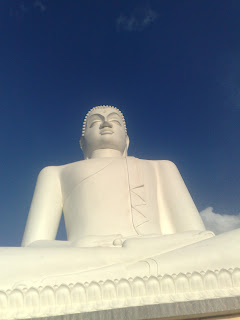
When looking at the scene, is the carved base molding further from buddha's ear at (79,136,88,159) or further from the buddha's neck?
buddha's ear at (79,136,88,159)

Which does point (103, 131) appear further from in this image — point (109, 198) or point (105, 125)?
point (109, 198)

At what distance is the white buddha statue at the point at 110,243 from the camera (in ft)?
9.08

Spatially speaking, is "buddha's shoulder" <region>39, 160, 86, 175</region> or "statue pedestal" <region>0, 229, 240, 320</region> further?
"buddha's shoulder" <region>39, 160, 86, 175</region>

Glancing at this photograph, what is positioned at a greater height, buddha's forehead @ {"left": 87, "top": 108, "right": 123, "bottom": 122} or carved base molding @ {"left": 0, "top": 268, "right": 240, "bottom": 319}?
buddha's forehead @ {"left": 87, "top": 108, "right": 123, "bottom": 122}

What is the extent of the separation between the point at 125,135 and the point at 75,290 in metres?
3.66

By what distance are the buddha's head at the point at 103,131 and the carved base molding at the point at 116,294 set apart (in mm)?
3182

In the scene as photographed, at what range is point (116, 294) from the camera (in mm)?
2783

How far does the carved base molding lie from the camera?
8.81ft

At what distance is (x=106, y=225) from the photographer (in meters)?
4.70

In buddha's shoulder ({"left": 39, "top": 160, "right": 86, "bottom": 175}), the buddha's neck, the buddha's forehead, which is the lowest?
buddha's shoulder ({"left": 39, "top": 160, "right": 86, "bottom": 175})

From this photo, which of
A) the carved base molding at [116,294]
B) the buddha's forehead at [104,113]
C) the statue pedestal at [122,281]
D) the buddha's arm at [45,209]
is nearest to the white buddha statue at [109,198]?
the buddha's arm at [45,209]

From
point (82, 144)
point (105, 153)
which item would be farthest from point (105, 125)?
point (82, 144)

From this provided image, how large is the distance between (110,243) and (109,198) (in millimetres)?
1045

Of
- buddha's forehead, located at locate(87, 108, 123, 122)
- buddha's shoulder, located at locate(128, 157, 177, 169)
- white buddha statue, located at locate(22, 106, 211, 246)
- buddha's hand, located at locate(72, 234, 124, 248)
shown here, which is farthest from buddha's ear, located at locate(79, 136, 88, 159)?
buddha's hand, located at locate(72, 234, 124, 248)
